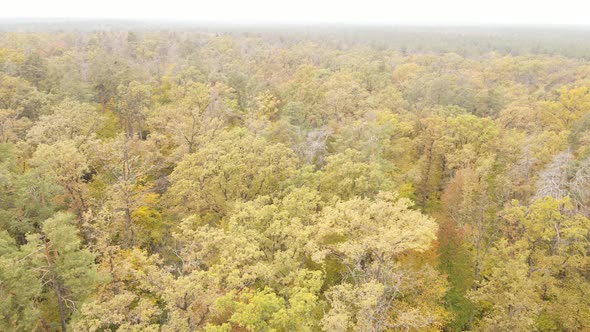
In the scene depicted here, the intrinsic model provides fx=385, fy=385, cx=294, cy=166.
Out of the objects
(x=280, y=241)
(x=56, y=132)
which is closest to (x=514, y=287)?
(x=280, y=241)

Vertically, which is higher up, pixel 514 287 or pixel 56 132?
pixel 56 132

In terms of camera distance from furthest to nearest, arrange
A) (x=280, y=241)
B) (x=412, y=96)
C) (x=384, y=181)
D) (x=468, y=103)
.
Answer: (x=412, y=96), (x=468, y=103), (x=384, y=181), (x=280, y=241)

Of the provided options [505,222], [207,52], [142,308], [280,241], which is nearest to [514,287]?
[505,222]

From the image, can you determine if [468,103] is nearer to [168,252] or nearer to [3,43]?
[168,252]

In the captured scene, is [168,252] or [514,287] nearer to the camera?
[514,287]

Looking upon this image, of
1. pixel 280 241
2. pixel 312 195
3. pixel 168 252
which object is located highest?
pixel 312 195

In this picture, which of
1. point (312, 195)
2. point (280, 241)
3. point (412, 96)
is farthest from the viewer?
point (412, 96)
